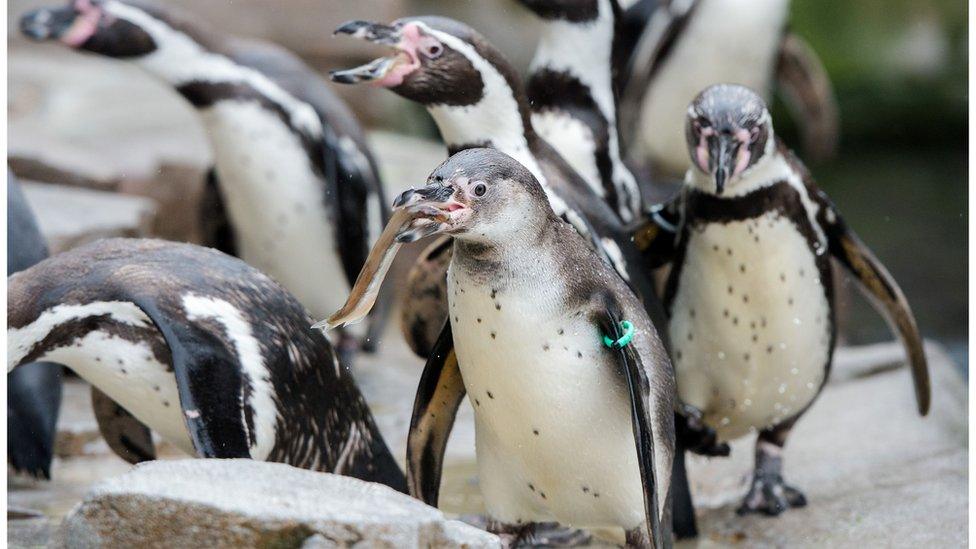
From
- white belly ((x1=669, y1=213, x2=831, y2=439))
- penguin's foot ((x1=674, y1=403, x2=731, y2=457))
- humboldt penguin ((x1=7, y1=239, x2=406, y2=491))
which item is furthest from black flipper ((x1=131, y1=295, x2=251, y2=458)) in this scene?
white belly ((x1=669, y1=213, x2=831, y2=439))

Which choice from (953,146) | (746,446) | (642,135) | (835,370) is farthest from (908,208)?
(746,446)

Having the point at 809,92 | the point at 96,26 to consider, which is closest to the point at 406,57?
the point at 96,26

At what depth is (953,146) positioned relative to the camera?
9883 mm

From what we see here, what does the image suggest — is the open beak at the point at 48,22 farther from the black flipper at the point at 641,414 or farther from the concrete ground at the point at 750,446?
the black flipper at the point at 641,414

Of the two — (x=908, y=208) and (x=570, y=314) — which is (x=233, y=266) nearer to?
(x=570, y=314)

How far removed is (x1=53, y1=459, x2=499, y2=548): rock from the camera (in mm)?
2064

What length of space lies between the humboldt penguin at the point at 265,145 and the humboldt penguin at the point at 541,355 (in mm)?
1701

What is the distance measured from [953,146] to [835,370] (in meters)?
5.66

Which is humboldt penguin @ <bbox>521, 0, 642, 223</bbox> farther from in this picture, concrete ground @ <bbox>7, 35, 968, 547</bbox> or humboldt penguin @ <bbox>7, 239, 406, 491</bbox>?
humboldt penguin @ <bbox>7, 239, 406, 491</bbox>

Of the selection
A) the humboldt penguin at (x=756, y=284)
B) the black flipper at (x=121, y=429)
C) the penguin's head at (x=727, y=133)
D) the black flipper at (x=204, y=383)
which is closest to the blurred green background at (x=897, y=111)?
the humboldt penguin at (x=756, y=284)

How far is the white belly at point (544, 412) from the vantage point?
98.7 inches

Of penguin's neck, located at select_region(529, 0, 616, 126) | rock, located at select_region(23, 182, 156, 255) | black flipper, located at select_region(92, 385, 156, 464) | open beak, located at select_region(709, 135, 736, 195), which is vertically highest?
open beak, located at select_region(709, 135, 736, 195)

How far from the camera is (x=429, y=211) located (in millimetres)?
2340

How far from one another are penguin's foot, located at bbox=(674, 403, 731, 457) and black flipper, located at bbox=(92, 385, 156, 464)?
1124 millimetres
